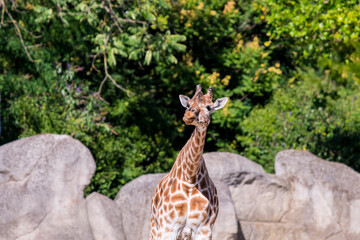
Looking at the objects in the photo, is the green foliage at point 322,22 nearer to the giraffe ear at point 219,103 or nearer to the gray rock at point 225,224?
the gray rock at point 225,224

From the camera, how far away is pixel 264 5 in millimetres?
9125

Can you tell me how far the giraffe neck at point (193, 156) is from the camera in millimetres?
4344

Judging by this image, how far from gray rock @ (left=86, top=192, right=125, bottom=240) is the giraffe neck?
2.01 metres

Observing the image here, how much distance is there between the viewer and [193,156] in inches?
177

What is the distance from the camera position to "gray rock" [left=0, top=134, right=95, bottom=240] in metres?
6.28

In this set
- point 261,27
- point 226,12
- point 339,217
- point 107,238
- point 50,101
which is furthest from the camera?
point 261,27

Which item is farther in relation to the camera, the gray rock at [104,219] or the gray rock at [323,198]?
the gray rock at [323,198]


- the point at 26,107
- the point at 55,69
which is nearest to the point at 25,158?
the point at 26,107

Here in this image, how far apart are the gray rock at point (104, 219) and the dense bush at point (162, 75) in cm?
114

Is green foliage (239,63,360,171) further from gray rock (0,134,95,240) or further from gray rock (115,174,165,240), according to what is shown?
gray rock (0,134,95,240)

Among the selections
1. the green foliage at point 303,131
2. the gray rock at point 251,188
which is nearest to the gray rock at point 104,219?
the gray rock at point 251,188

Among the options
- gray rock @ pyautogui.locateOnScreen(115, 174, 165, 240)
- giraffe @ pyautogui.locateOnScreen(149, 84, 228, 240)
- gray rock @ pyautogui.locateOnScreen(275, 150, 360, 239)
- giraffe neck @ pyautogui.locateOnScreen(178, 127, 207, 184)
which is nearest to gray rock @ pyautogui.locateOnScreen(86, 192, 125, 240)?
gray rock @ pyautogui.locateOnScreen(115, 174, 165, 240)

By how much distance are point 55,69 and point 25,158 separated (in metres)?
2.60

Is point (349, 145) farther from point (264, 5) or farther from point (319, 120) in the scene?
point (264, 5)
